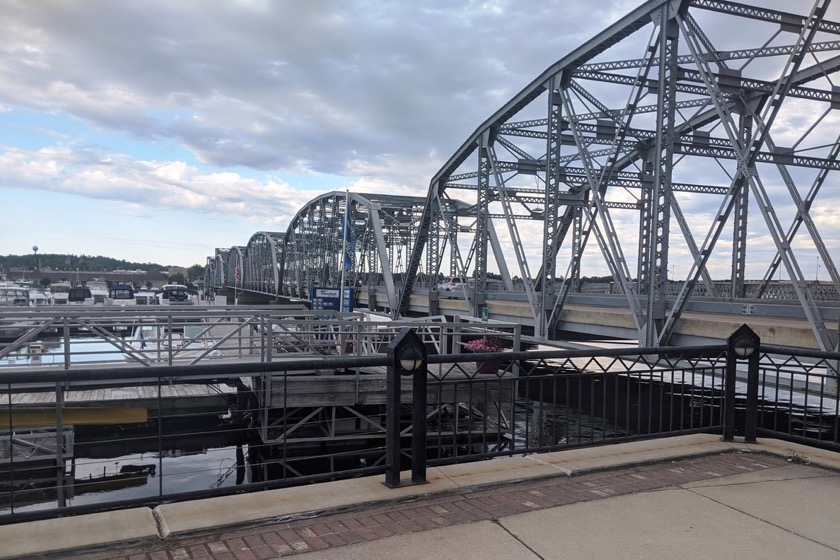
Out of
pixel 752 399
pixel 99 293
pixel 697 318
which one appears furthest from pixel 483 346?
pixel 99 293

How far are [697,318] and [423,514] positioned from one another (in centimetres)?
1293

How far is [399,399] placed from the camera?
5.10 meters

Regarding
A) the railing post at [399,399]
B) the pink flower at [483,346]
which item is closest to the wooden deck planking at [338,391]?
the pink flower at [483,346]

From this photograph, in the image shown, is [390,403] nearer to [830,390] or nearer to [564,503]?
[564,503]

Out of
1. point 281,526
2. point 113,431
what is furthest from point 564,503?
point 113,431

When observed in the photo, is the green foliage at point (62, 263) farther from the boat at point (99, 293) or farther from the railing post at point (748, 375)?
the railing post at point (748, 375)

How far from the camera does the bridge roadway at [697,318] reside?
13352 mm

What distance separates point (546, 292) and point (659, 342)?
644 centimetres

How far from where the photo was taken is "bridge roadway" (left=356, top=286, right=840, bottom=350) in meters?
13.4

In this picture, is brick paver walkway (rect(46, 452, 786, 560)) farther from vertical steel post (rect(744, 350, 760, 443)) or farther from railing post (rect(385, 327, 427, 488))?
vertical steel post (rect(744, 350, 760, 443))

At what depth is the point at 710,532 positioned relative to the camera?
438 centimetres

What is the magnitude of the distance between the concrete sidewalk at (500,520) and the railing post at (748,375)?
100cm

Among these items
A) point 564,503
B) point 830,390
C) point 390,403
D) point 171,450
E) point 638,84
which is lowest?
point 171,450

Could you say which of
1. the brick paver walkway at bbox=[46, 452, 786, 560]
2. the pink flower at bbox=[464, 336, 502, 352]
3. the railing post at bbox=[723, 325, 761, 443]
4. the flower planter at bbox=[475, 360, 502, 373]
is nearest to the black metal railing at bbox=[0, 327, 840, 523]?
the flower planter at bbox=[475, 360, 502, 373]
